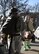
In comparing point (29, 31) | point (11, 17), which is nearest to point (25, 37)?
point (29, 31)

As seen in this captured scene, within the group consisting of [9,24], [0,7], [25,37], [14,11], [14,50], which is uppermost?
[0,7]

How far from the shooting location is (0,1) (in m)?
19.0

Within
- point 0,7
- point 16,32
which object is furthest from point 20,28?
point 0,7

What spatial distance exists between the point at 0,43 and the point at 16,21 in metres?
0.61

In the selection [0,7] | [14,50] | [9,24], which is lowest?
[14,50]

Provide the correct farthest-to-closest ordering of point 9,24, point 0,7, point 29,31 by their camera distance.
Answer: point 0,7
point 29,31
point 9,24

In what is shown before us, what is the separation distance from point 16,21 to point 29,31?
0.40 meters

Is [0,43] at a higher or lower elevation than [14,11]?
lower

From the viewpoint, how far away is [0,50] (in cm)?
375

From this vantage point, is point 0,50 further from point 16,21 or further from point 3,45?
point 16,21

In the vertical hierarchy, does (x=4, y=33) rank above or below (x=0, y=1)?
below

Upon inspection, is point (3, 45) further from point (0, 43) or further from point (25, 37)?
point (25, 37)

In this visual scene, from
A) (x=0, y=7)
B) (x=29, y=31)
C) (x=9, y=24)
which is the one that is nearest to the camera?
(x=9, y=24)

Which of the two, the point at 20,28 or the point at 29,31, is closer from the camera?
the point at 20,28
